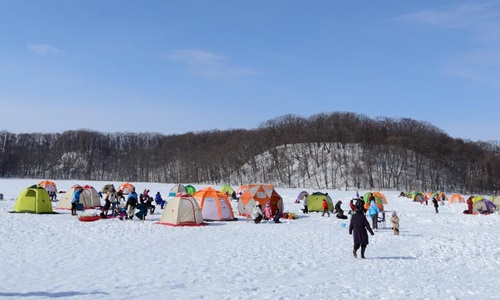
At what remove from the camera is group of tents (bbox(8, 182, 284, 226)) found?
2152 cm

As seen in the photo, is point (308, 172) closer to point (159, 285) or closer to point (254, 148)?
point (254, 148)

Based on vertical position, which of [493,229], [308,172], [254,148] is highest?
[254,148]

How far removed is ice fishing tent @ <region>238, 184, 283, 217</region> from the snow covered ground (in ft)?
19.4

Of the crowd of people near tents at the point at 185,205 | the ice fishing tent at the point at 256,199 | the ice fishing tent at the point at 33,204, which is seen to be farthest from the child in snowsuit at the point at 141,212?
the ice fishing tent at the point at 256,199

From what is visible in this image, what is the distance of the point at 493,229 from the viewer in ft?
79.0

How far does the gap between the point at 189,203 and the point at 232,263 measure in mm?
9438

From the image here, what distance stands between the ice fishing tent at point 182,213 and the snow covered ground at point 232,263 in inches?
32.2

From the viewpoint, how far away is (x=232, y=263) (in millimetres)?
12633

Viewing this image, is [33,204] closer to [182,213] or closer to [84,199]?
[84,199]

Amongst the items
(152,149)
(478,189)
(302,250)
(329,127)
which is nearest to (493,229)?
(302,250)

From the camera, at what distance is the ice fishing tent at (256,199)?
1091 inches

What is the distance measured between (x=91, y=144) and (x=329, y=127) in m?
75.7

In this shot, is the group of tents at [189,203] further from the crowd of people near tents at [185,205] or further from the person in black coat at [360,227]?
the person in black coat at [360,227]

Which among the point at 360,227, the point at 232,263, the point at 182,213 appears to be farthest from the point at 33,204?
the point at 360,227
